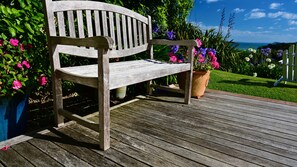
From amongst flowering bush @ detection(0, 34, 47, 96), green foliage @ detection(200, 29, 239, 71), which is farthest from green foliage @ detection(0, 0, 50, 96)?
green foliage @ detection(200, 29, 239, 71)

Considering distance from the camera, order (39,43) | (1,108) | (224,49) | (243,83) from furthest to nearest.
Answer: (224,49), (243,83), (39,43), (1,108)

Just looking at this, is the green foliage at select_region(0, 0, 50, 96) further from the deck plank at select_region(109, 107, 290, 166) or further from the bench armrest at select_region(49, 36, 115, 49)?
the deck plank at select_region(109, 107, 290, 166)

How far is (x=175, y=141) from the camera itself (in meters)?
1.85

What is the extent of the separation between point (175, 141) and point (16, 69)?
137 centimetres

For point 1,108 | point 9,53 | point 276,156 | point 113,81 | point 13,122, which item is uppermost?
point 9,53

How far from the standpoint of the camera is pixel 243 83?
4.65 metres

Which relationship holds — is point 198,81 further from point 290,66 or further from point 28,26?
point 290,66

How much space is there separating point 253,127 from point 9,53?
86.2 inches

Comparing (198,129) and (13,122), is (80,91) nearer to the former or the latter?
(13,122)

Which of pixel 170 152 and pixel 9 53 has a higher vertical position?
pixel 9 53

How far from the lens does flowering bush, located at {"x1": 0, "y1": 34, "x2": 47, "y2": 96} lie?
1.70 m

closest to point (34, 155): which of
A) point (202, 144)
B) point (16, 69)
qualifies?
point (16, 69)

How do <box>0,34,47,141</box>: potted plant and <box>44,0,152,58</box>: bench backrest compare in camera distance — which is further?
<box>44,0,152,58</box>: bench backrest

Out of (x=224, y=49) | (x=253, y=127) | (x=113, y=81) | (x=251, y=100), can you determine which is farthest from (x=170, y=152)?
(x=224, y=49)
